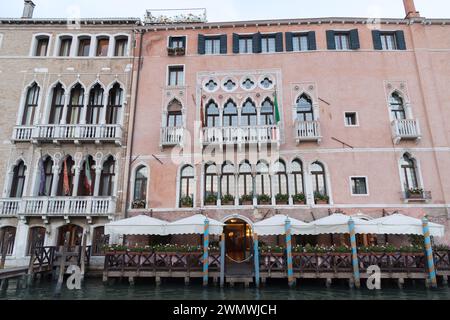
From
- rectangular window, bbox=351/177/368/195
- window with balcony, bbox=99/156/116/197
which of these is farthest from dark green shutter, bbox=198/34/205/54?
rectangular window, bbox=351/177/368/195

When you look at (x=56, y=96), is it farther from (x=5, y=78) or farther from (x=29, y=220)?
(x=29, y=220)

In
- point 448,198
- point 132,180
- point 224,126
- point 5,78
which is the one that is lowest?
point 448,198

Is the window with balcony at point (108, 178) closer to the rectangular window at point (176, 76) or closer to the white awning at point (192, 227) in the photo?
the white awning at point (192, 227)

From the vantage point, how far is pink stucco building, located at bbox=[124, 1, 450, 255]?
46.4 feet

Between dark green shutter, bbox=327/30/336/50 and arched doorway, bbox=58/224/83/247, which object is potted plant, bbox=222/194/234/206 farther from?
dark green shutter, bbox=327/30/336/50

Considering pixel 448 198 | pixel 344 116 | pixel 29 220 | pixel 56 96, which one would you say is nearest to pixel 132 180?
pixel 29 220

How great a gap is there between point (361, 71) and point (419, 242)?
924 centimetres

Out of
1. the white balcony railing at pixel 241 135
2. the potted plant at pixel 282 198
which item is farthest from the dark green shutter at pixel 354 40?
the potted plant at pixel 282 198

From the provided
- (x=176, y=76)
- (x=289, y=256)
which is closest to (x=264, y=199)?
(x=289, y=256)

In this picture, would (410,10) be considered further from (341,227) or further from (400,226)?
(341,227)

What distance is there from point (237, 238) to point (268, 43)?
1131 centimetres

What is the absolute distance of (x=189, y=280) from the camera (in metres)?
11.8

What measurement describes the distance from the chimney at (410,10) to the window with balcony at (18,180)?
2353 centimetres

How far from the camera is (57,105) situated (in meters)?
16.3
